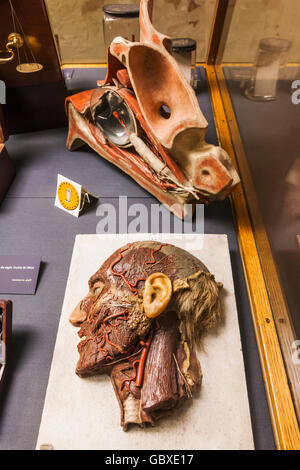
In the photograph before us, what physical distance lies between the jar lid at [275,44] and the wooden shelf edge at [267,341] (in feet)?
1.77

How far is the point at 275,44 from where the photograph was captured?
1.25 metres

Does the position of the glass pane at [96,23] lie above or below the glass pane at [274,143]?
above

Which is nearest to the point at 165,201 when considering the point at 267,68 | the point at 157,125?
the point at 157,125

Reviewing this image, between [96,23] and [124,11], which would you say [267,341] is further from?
[96,23]

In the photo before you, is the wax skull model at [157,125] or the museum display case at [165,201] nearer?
the museum display case at [165,201]

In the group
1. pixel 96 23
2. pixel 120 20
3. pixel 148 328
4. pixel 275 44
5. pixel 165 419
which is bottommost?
pixel 165 419

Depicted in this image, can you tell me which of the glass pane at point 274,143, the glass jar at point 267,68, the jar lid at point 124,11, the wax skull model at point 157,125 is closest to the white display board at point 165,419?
the glass pane at point 274,143

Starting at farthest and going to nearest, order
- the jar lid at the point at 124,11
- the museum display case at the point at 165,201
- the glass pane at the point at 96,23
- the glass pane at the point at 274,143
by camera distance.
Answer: the glass pane at the point at 96,23
the jar lid at the point at 124,11
the glass pane at the point at 274,143
the museum display case at the point at 165,201

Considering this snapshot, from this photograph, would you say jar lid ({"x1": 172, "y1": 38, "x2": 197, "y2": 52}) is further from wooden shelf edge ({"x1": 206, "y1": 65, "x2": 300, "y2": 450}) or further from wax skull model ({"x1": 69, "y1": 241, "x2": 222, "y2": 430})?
wax skull model ({"x1": 69, "y1": 241, "x2": 222, "y2": 430})

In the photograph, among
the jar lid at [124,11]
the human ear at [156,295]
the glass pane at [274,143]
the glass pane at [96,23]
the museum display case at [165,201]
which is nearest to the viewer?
the human ear at [156,295]

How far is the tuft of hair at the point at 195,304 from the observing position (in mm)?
840

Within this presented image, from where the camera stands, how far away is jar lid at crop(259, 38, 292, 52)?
1156 millimetres

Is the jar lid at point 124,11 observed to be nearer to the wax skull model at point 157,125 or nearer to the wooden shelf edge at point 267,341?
the wax skull model at point 157,125

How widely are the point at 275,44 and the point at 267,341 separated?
1.09m
